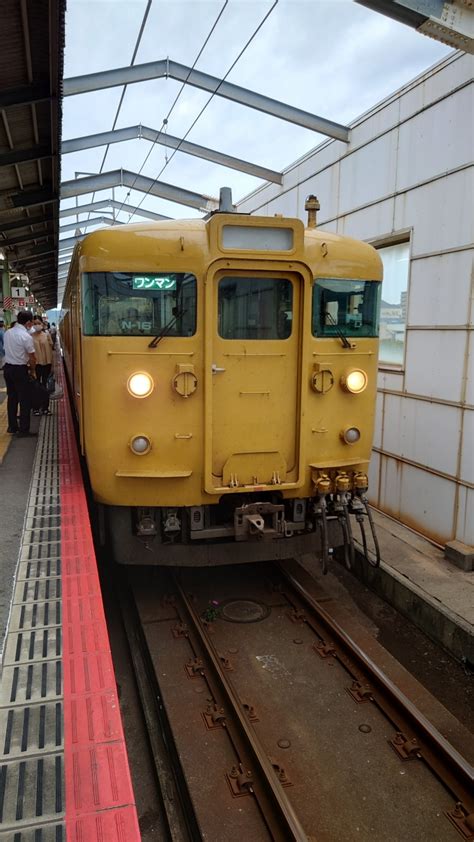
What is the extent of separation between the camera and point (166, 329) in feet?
15.1

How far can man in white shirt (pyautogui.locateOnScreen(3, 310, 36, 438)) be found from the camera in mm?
7566

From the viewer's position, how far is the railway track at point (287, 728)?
3424mm

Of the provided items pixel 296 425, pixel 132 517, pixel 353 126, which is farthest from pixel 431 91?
pixel 132 517

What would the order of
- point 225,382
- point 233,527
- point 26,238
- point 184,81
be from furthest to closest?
1. point 26,238
2. point 184,81
3. point 233,527
4. point 225,382

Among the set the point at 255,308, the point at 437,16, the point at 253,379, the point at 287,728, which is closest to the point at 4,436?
the point at 253,379

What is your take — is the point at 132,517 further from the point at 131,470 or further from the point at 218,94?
the point at 218,94

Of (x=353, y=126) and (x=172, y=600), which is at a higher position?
(x=353, y=126)

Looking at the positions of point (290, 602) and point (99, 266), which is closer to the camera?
point (99, 266)

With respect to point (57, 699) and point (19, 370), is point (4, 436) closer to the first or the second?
point (19, 370)

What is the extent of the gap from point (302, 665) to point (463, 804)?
158 cm

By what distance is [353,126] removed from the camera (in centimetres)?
884

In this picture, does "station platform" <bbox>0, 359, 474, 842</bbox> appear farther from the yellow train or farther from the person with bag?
the person with bag

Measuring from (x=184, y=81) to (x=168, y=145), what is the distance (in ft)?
8.82

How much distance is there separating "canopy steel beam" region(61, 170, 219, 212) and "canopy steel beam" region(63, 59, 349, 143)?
4.64 meters
